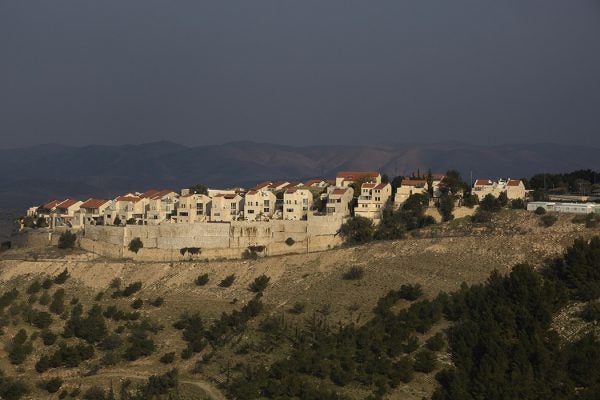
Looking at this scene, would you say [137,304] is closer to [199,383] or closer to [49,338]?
[49,338]

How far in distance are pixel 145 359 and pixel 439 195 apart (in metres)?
17.8

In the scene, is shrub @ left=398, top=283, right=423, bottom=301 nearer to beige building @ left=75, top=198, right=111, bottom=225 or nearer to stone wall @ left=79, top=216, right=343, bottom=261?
stone wall @ left=79, top=216, right=343, bottom=261

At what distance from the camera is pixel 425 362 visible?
2631 centimetres

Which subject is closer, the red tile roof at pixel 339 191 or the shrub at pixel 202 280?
the shrub at pixel 202 280

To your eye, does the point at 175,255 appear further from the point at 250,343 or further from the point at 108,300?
the point at 250,343

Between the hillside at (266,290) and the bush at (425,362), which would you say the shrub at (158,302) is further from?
the bush at (425,362)

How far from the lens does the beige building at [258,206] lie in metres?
44.2

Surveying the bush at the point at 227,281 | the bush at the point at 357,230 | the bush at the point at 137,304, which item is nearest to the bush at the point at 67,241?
the bush at the point at 137,304

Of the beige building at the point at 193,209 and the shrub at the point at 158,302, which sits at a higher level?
the beige building at the point at 193,209

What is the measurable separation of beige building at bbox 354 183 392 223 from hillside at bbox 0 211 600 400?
3.92m

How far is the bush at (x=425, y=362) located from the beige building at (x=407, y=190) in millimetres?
16492

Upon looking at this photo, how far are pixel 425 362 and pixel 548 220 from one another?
522 inches

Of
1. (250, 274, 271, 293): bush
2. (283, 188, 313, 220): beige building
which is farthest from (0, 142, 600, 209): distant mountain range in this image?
(250, 274, 271, 293): bush

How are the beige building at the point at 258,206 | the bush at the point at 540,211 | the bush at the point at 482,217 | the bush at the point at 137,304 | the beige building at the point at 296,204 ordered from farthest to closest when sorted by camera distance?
1. the beige building at the point at 258,206
2. the beige building at the point at 296,204
3. the bush at the point at 482,217
4. the bush at the point at 540,211
5. the bush at the point at 137,304
